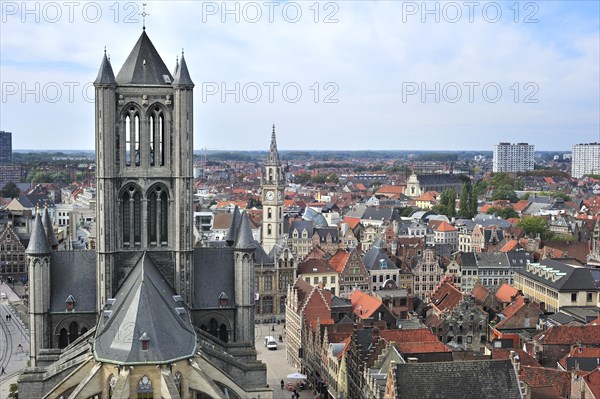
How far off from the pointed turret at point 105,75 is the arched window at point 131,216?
331 inches

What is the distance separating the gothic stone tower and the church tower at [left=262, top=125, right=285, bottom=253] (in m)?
69.5

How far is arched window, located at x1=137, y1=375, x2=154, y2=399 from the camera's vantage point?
159 feet

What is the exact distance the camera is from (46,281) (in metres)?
61.5

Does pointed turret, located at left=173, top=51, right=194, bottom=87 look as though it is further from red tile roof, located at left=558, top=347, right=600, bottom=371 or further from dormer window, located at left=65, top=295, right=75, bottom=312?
red tile roof, located at left=558, top=347, right=600, bottom=371

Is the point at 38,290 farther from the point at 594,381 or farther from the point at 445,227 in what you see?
the point at 445,227

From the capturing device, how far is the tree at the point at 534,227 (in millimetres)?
176625

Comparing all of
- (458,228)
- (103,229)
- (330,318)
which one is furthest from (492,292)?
(458,228)

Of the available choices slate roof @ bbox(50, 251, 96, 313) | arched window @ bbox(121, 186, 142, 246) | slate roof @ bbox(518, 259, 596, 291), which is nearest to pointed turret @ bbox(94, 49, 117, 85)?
arched window @ bbox(121, 186, 142, 246)

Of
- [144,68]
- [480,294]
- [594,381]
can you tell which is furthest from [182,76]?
[480,294]

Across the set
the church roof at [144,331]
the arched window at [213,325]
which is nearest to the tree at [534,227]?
the arched window at [213,325]

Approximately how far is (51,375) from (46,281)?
1121 centimetres

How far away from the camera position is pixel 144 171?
203 feet

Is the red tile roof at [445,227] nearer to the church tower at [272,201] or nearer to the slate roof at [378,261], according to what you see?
the church tower at [272,201]

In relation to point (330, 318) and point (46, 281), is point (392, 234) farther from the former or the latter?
point (46, 281)
